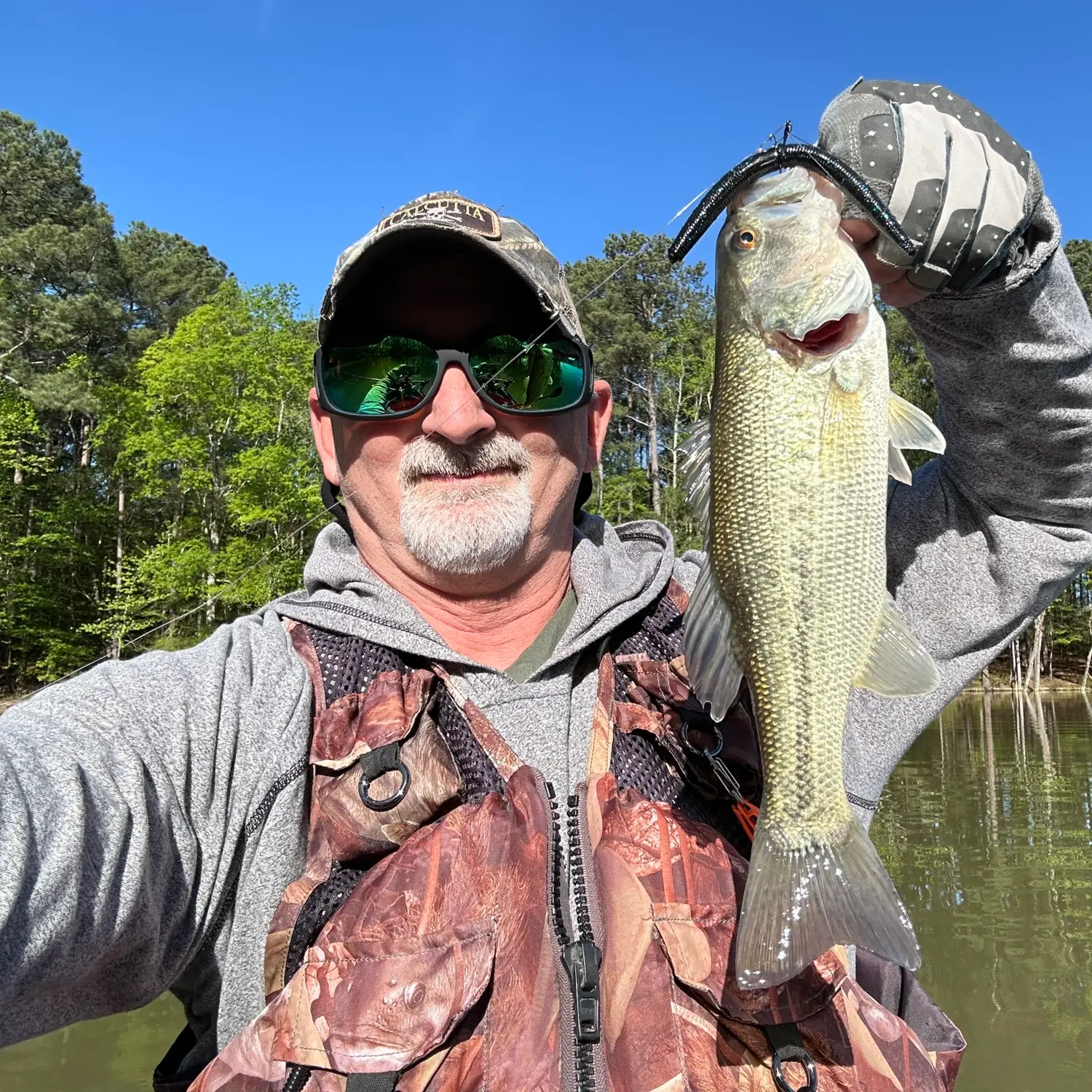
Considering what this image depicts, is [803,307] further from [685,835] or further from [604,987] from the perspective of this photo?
[604,987]

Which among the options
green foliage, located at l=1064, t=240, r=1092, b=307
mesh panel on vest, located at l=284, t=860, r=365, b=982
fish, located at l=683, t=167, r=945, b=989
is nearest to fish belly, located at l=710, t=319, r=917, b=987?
fish, located at l=683, t=167, r=945, b=989

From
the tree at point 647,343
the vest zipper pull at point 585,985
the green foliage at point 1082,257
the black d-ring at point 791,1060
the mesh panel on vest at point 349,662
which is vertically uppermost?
the green foliage at point 1082,257

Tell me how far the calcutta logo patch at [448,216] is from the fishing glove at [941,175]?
1155 mm

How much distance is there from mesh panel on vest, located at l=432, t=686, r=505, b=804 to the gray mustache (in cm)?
71

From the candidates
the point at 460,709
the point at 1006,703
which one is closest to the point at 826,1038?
the point at 460,709

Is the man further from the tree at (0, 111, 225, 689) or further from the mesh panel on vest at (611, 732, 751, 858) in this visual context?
the tree at (0, 111, 225, 689)

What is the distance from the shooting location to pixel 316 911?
1.97 metres

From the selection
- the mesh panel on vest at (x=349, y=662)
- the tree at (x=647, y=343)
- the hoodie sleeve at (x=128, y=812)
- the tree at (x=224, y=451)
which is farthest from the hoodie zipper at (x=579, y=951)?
the tree at (x=647, y=343)

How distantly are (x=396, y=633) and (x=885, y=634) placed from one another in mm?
1283

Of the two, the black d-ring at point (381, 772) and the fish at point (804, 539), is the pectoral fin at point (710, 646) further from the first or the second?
the black d-ring at point (381, 772)

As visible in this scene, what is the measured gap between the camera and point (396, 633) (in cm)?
240

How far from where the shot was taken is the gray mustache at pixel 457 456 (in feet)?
8.70

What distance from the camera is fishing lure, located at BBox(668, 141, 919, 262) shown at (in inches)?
68.5

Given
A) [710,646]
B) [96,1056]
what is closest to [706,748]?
[710,646]
